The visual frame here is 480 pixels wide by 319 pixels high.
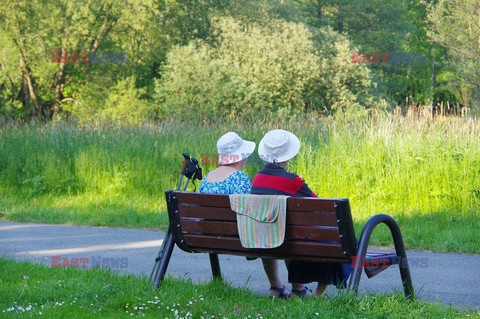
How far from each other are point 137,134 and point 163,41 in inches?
1114

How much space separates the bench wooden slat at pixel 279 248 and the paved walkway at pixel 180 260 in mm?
725

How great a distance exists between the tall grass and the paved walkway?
719 millimetres

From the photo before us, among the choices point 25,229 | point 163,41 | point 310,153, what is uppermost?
point 163,41

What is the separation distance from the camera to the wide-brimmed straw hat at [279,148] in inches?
235

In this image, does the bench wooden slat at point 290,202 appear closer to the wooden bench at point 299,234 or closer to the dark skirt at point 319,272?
the wooden bench at point 299,234

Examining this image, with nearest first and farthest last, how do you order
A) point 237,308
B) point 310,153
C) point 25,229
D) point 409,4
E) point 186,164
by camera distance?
point 237,308
point 186,164
point 25,229
point 310,153
point 409,4

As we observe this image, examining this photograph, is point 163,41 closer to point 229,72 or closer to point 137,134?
point 229,72

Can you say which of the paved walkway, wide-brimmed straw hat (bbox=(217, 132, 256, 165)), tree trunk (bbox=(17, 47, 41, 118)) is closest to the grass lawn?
the paved walkway

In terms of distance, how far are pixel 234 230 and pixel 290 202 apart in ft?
1.77

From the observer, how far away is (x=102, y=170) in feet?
47.2

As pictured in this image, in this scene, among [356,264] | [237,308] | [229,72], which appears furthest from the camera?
[229,72]

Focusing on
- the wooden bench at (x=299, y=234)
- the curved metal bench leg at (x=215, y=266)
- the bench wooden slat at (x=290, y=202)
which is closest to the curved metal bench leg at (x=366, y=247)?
the wooden bench at (x=299, y=234)

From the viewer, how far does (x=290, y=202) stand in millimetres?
5363

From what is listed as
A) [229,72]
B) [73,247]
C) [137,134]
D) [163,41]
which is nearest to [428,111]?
[137,134]
